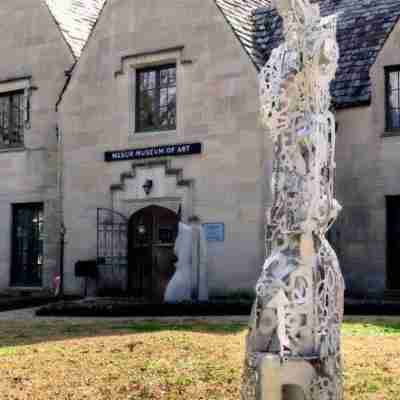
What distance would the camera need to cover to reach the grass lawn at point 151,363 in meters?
7.62

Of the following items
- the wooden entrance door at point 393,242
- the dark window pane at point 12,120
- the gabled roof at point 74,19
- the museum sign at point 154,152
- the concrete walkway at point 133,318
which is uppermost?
the gabled roof at point 74,19

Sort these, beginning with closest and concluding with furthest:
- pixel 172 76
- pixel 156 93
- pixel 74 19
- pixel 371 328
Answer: pixel 371 328 → pixel 172 76 → pixel 156 93 → pixel 74 19

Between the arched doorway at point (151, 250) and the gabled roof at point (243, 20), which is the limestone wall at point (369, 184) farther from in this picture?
the arched doorway at point (151, 250)

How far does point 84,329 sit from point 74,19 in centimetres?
1451

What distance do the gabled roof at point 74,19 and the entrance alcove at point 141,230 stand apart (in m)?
5.25

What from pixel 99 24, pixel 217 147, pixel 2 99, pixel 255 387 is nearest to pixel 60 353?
pixel 255 387

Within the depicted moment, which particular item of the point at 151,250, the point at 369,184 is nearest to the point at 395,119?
the point at 369,184

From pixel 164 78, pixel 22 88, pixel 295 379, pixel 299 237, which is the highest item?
pixel 22 88

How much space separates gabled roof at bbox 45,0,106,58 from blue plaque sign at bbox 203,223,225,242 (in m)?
7.49

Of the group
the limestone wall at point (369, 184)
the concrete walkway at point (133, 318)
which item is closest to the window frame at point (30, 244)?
the concrete walkway at point (133, 318)

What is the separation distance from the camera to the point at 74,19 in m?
24.9

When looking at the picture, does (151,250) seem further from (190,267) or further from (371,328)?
(371,328)

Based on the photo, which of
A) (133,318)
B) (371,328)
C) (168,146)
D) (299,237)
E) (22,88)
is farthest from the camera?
(22,88)

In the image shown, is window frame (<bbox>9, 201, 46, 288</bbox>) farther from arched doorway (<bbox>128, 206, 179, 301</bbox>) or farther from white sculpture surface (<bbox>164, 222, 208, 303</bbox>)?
white sculpture surface (<bbox>164, 222, 208, 303</bbox>)
